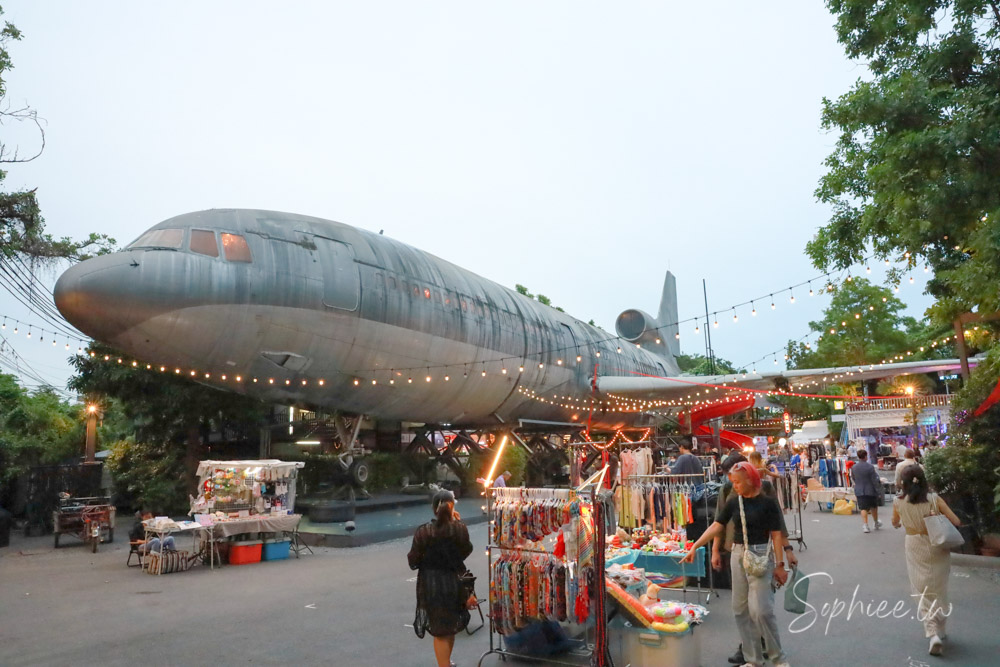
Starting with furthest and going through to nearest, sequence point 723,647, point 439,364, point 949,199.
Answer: point 439,364 → point 949,199 → point 723,647

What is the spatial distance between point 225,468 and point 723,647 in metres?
9.28

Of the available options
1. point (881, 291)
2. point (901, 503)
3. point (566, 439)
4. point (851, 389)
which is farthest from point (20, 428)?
point (881, 291)

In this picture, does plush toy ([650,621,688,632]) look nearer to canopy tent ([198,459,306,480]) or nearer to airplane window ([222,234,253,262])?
canopy tent ([198,459,306,480])

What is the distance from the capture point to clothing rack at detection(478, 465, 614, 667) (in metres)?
4.94

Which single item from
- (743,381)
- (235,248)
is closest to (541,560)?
(235,248)

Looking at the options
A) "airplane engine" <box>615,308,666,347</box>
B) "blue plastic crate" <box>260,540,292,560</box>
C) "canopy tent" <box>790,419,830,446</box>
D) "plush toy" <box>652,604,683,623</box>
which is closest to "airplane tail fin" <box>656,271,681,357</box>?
"airplane engine" <box>615,308,666,347</box>

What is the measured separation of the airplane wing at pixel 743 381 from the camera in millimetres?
20342

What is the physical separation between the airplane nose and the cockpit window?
2.33ft

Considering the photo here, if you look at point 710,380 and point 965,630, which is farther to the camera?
point 710,380

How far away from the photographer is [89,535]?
43.0 ft

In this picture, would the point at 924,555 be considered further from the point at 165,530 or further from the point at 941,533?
the point at 165,530

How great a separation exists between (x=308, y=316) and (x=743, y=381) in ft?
49.1

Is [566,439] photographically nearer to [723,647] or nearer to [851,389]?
[851,389]

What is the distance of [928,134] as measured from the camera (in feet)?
27.2
